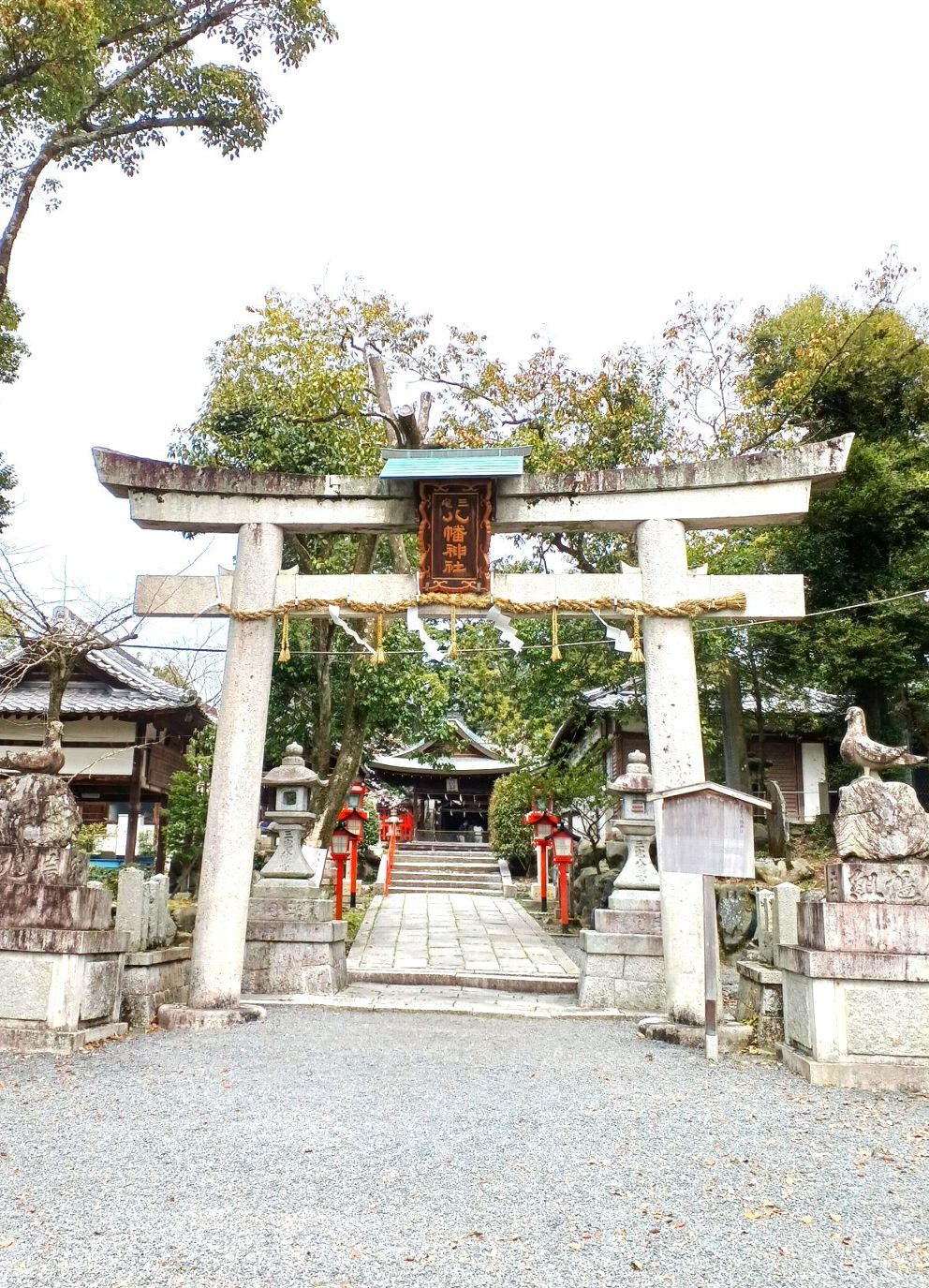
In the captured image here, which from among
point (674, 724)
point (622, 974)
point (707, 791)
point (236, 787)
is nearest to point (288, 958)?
point (236, 787)

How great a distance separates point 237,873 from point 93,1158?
383 centimetres

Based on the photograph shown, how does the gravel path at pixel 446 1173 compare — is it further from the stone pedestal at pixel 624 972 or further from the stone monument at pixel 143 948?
the stone pedestal at pixel 624 972

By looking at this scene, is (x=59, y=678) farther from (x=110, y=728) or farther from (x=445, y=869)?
(x=445, y=869)

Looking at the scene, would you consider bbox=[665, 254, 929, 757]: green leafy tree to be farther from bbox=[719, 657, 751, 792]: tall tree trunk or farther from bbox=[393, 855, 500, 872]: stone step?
bbox=[393, 855, 500, 872]: stone step

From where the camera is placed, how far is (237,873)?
26.4 ft

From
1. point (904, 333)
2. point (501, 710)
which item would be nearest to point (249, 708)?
point (501, 710)

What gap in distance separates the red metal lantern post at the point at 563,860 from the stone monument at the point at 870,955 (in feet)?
36.3

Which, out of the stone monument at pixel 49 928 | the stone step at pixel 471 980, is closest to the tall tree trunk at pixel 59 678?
the stone monument at pixel 49 928

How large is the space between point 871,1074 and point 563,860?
12.3 metres

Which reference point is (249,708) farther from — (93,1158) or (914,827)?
(914,827)

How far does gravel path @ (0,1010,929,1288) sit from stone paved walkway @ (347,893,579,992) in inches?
183

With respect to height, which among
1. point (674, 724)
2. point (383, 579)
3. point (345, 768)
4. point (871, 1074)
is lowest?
point (871, 1074)

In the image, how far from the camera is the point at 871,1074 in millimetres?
5910

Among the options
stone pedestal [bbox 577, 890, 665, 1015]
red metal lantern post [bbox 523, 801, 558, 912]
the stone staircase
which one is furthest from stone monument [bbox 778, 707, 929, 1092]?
the stone staircase
